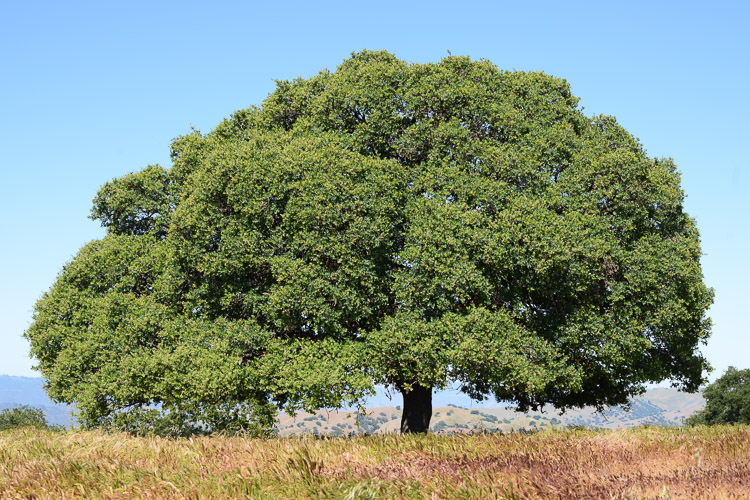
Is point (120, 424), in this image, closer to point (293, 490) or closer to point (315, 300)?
point (315, 300)

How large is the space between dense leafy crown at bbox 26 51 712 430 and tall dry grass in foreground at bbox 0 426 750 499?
7.28 m

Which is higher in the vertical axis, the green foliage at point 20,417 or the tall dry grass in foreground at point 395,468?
the tall dry grass in foreground at point 395,468

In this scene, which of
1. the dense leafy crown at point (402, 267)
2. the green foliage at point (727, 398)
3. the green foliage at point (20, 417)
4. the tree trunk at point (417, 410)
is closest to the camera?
the dense leafy crown at point (402, 267)

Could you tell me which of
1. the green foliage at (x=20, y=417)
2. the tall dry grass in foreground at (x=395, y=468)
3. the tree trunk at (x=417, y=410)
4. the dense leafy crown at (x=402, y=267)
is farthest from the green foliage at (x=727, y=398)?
the green foliage at (x=20, y=417)

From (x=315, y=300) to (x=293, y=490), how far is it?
39.8 feet

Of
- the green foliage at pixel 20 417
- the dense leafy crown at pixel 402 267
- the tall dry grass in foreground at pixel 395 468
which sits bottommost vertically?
the green foliage at pixel 20 417

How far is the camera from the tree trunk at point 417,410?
2705cm

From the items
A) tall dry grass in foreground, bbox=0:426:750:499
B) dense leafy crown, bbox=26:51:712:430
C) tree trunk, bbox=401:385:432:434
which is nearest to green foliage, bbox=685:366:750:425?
dense leafy crown, bbox=26:51:712:430

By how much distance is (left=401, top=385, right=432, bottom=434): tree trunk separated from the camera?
27047mm

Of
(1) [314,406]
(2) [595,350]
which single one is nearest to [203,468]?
(1) [314,406]

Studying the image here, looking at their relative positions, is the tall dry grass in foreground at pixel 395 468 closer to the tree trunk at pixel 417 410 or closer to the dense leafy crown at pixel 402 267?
the dense leafy crown at pixel 402 267

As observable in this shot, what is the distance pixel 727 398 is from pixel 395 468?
7627cm

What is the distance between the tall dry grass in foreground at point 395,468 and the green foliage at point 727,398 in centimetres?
6589

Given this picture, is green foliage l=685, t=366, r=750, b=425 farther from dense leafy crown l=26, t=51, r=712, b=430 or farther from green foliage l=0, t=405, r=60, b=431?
green foliage l=0, t=405, r=60, b=431
